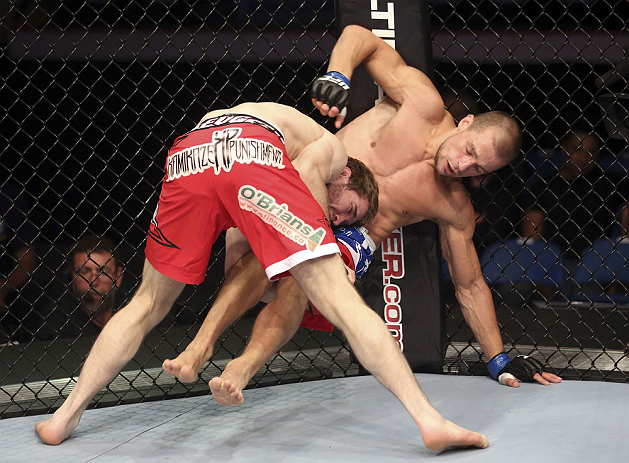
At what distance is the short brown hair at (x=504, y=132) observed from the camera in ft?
6.52

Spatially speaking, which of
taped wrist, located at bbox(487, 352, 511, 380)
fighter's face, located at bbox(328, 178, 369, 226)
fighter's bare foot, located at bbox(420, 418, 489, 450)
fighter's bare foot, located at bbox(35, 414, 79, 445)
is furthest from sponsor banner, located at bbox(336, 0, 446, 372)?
fighter's bare foot, located at bbox(35, 414, 79, 445)

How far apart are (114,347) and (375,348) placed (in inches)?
23.6

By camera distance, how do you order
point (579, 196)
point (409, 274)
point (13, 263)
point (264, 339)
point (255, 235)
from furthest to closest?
point (579, 196) → point (13, 263) → point (409, 274) → point (264, 339) → point (255, 235)

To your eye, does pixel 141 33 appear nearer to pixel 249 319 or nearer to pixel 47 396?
pixel 249 319

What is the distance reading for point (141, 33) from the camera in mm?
3426

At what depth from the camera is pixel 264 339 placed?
163cm

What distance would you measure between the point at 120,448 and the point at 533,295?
2.26 m

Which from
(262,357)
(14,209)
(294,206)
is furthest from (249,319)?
(294,206)

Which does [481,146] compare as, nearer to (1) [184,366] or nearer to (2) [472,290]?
(2) [472,290]

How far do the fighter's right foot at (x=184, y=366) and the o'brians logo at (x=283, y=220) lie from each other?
1.10 ft

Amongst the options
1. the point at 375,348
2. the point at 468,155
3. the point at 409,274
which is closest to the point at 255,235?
the point at 375,348

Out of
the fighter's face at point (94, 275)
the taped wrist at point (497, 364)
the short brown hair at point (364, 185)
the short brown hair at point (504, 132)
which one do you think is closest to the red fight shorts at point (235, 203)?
the short brown hair at point (364, 185)

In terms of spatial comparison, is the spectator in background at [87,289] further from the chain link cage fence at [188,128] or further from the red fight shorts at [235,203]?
the red fight shorts at [235,203]

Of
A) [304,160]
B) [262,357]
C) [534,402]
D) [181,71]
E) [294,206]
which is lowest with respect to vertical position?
[534,402]
